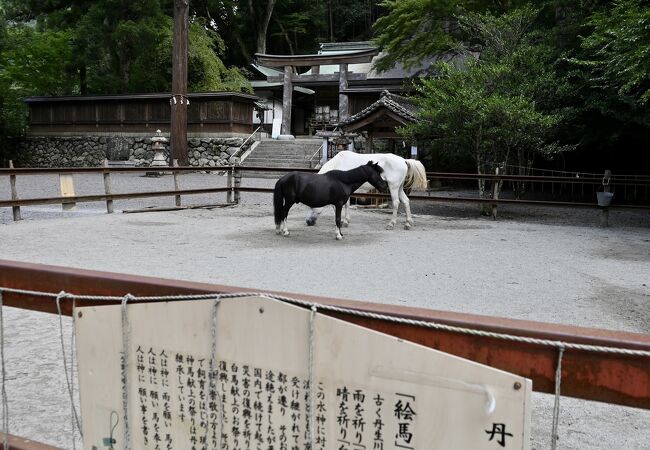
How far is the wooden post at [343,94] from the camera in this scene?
25.9 m

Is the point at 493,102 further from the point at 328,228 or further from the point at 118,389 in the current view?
the point at 118,389

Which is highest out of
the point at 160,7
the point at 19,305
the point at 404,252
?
the point at 160,7

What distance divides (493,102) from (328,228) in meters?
5.05

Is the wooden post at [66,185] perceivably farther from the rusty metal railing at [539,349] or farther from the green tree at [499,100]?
the rusty metal railing at [539,349]


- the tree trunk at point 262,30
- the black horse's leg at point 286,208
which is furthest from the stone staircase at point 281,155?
the black horse's leg at point 286,208

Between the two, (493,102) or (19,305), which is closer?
(19,305)

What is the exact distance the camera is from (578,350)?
3.77 feet

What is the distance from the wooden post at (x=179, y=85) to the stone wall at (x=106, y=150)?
6.01 feet

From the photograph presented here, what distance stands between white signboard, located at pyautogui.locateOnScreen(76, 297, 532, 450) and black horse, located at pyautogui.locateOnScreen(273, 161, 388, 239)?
779 cm

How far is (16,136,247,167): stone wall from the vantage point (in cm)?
2481

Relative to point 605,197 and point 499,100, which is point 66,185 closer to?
point 499,100

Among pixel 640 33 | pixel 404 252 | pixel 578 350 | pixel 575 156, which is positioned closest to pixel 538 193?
pixel 575 156

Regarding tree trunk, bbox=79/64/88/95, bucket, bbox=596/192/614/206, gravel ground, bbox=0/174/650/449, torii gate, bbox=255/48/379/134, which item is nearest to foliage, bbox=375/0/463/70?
gravel ground, bbox=0/174/650/449

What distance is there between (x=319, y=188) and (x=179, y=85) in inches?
590
